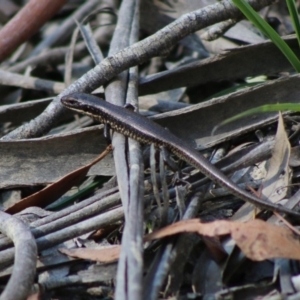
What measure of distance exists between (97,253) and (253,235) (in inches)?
31.1

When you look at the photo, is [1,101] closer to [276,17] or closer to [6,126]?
[6,126]

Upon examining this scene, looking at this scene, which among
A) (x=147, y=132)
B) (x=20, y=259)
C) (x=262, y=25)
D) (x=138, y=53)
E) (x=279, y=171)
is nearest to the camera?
(x=20, y=259)

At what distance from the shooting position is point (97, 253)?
3068 mm

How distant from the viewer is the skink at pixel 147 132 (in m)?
3.26

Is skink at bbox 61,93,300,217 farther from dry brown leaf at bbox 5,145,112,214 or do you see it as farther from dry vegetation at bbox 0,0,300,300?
dry brown leaf at bbox 5,145,112,214

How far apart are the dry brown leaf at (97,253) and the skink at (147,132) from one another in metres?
0.73

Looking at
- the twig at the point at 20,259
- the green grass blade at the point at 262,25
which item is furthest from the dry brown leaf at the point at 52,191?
the green grass blade at the point at 262,25

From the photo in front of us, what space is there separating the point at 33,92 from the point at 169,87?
5.46ft

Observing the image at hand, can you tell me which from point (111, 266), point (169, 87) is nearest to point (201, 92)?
point (169, 87)

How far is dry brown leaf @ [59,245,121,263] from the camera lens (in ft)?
9.81

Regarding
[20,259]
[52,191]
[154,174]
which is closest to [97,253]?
[20,259]

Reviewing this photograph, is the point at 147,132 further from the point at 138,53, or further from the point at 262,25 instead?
the point at 262,25

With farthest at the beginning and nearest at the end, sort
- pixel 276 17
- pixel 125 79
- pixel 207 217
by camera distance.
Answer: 1. pixel 276 17
2. pixel 125 79
3. pixel 207 217

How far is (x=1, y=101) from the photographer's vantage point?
576 centimetres
